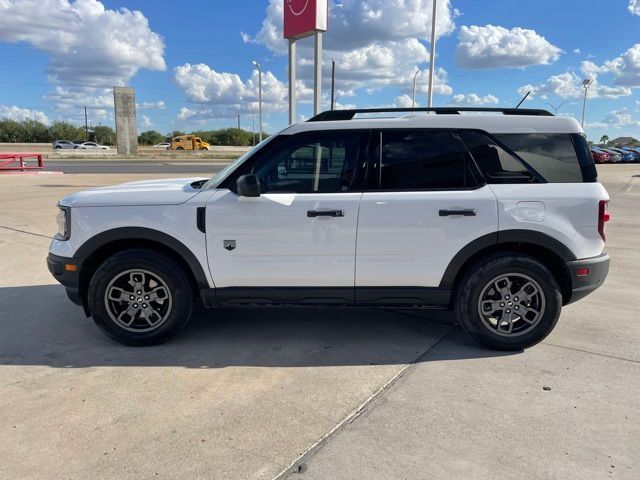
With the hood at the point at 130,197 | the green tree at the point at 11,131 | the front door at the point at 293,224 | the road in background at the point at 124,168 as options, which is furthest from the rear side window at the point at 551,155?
the green tree at the point at 11,131

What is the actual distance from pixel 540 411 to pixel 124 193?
3417 millimetres

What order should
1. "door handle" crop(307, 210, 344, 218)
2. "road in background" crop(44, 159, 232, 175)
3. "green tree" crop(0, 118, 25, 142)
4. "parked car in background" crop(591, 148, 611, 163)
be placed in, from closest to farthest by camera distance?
"door handle" crop(307, 210, 344, 218) < "road in background" crop(44, 159, 232, 175) < "parked car in background" crop(591, 148, 611, 163) < "green tree" crop(0, 118, 25, 142)

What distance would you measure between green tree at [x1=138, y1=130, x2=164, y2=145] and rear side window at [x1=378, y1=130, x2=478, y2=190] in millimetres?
109007

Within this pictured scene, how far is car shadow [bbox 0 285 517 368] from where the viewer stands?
387cm

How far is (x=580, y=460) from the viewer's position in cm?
263

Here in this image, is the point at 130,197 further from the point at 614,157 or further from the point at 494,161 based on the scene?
the point at 614,157

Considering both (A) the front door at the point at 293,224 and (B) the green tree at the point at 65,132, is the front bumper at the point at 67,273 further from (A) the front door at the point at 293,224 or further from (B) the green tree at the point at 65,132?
(B) the green tree at the point at 65,132

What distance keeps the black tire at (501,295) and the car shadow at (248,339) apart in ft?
0.56

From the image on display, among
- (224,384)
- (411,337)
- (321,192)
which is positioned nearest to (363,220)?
(321,192)

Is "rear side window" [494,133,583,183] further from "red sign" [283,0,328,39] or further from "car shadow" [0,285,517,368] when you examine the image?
"red sign" [283,0,328,39]

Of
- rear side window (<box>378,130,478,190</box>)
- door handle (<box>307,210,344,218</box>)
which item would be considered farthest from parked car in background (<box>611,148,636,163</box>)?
door handle (<box>307,210,344,218</box>)

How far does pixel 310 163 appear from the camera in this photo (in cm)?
399

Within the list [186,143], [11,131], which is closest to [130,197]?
[186,143]

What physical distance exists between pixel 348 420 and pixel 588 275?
231cm
